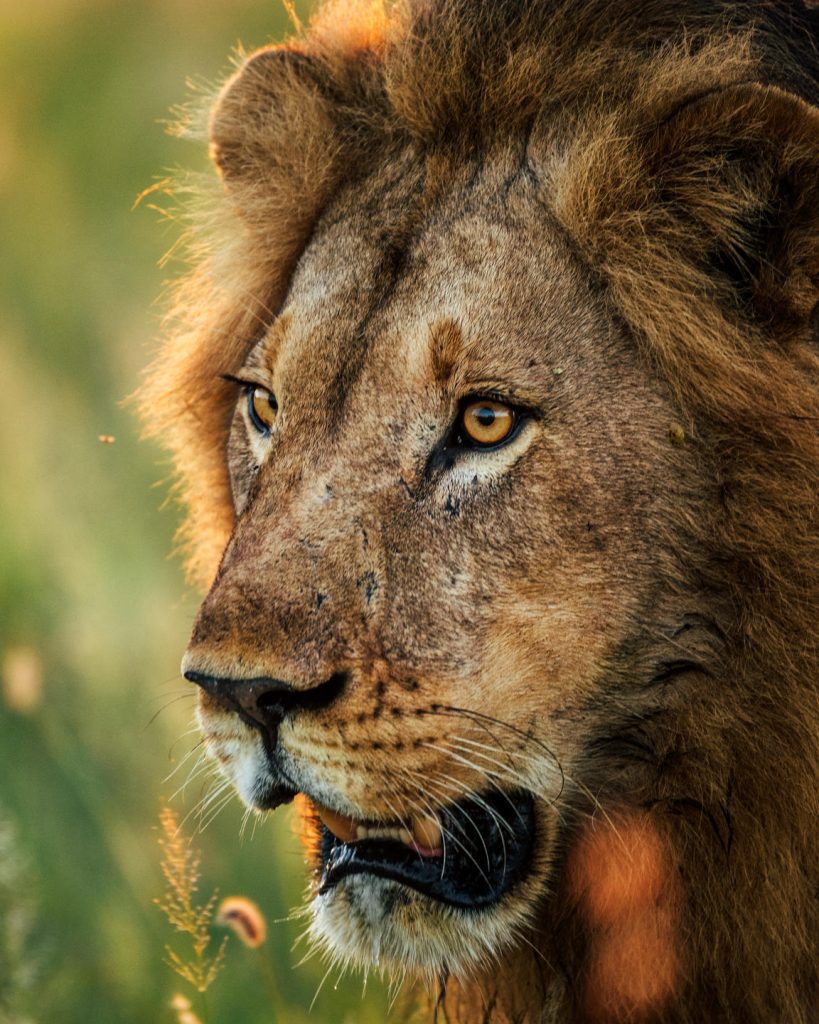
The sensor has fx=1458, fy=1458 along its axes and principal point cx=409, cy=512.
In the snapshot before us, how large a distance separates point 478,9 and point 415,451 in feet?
3.49

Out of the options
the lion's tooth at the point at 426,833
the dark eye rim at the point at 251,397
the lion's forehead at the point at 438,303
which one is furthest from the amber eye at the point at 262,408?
the lion's tooth at the point at 426,833

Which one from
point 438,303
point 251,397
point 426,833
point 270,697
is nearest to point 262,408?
point 251,397

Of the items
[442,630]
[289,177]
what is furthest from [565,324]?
[289,177]

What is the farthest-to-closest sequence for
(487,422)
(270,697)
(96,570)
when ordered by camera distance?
(96,570), (487,422), (270,697)

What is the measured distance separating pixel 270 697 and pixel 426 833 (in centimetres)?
46

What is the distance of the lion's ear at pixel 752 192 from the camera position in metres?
2.81

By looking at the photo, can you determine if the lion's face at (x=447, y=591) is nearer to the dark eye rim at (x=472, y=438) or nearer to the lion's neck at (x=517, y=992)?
the dark eye rim at (x=472, y=438)

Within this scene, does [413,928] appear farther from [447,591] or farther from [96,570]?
[96,570]

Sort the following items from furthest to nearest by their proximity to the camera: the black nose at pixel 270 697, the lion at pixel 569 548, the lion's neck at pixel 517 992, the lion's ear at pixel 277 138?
the lion's ear at pixel 277 138 < the lion's neck at pixel 517 992 < the lion at pixel 569 548 < the black nose at pixel 270 697

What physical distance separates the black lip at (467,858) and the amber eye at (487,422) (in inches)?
28.8

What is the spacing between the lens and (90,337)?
23.9 ft

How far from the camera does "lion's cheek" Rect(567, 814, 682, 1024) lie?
121 inches

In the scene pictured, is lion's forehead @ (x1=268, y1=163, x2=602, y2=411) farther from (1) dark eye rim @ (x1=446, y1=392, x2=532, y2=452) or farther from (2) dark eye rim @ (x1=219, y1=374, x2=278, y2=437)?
(2) dark eye rim @ (x1=219, y1=374, x2=278, y2=437)

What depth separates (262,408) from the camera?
11.7 ft
